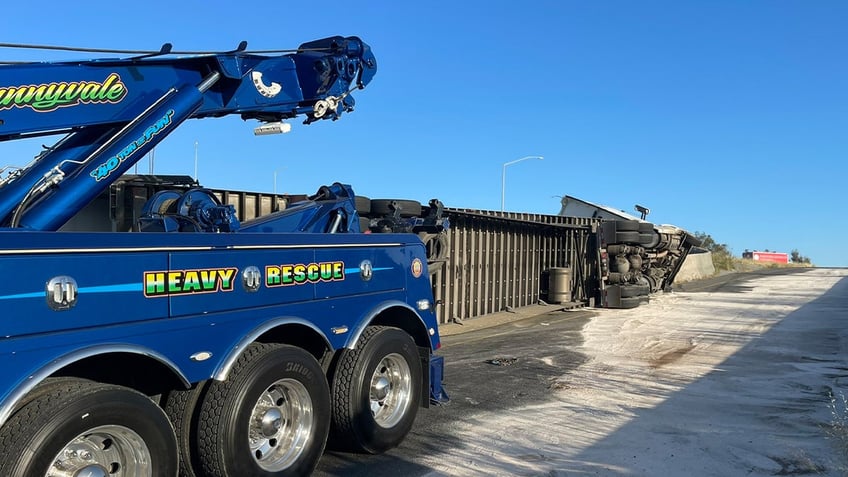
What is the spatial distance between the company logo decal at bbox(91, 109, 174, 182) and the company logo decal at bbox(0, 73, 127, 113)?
0.29 metres

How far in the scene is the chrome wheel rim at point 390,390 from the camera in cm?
573

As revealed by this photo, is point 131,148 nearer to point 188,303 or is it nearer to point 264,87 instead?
point 188,303

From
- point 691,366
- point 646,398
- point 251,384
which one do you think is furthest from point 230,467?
point 691,366

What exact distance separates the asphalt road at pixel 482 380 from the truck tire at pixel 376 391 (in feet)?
0.61

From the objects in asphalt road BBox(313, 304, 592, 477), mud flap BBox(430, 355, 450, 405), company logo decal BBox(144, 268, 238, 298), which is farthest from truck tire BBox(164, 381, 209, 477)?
mud flap BBox(430, 355, 450, 405)

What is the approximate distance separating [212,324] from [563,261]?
17347 mm

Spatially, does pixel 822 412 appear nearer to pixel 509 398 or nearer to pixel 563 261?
pixel 509 398

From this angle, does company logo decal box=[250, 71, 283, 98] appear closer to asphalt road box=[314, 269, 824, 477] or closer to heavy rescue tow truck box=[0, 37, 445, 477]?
heavy rescue tow truck box=[0, 37, 445, 477]

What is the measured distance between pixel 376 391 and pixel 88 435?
2761mm

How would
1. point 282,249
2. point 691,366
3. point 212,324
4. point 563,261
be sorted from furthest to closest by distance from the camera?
1. point 563,261
2. point 691,366
3. point 282,249
4. point 212,324

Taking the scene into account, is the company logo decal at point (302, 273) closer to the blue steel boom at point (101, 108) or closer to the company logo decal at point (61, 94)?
the blue steel boom at point (101, 108)

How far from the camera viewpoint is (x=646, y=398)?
7.93 metres

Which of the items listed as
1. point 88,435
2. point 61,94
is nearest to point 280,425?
point 88,435

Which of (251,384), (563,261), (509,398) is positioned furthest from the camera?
(563,261)
